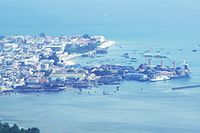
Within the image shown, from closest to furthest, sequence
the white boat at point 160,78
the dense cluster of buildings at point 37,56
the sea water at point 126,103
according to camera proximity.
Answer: the sea water at point 126,103 < the dense cluster of buildings at point 37,56 < the white boat at point 160,78

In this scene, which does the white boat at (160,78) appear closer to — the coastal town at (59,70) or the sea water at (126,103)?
the coastal town at (59,70)

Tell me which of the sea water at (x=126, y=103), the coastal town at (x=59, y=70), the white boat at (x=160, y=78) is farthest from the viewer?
the white boat at (x=160, y=78)

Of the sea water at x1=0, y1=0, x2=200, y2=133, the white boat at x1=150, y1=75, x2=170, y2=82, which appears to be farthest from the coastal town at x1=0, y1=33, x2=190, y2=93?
the sea water at x1=0, y1=0, x2=200, y2=133

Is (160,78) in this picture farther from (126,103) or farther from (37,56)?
(37,56)

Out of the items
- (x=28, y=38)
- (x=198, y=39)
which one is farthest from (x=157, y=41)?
(x=28, y=38)

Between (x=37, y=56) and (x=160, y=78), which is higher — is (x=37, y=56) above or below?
above

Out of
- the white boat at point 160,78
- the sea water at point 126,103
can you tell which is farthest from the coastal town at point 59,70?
the sea water at point 126,103

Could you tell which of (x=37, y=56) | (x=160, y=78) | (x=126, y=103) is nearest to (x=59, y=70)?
(x=37, y=56)

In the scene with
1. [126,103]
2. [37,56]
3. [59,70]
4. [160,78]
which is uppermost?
[37,56]
